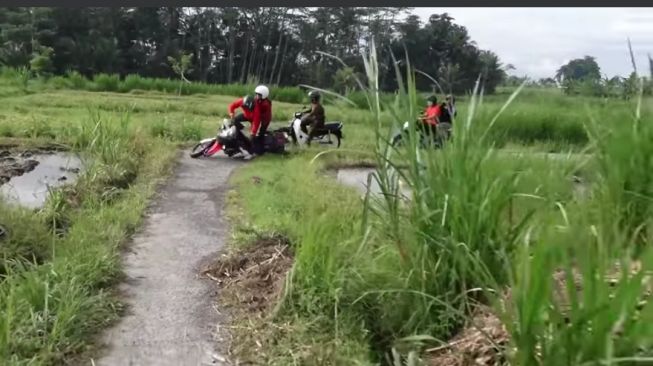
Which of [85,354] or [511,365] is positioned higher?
[511,365]

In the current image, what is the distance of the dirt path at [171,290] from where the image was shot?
3.07m

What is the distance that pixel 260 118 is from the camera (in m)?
8.86

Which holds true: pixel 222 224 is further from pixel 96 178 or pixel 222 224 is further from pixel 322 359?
pixel 322 359

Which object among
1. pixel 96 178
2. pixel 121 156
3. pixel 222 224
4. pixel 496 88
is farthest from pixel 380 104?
pixel 121 156

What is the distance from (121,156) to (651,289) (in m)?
5.96

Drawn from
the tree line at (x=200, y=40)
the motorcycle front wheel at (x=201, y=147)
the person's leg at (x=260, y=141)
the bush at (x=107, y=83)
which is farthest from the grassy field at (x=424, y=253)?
the tree line at (x=200, y=40)

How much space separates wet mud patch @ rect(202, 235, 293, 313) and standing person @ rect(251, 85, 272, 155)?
15.3ft

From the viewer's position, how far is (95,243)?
4.16m

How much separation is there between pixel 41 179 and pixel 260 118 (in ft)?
9.67

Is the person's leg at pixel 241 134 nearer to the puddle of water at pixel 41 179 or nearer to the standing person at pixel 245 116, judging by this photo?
the standing person at pixel 245 116

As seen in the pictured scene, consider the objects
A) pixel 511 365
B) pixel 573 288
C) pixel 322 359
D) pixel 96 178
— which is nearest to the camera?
pixel 573 288

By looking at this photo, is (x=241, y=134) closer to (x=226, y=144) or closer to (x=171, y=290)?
(x=226, y=144)

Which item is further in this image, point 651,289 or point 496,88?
point 496,88

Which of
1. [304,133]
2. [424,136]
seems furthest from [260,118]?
[424,136]
